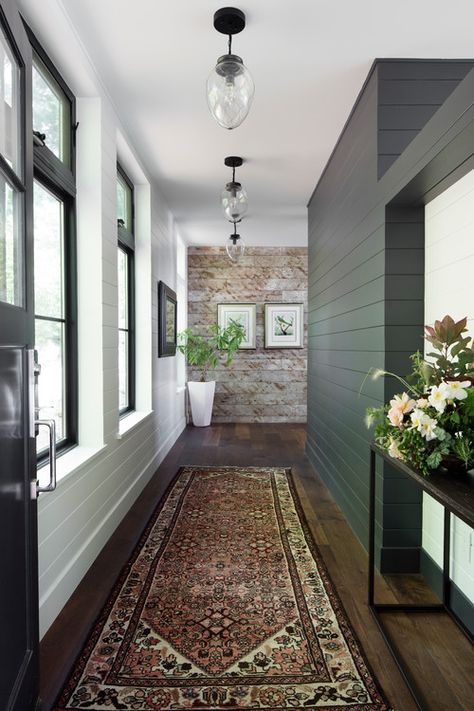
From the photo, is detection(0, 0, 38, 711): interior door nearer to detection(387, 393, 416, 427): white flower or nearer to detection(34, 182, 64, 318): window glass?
detection(34, 182, 64, 318): window glass

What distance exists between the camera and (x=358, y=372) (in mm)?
3268

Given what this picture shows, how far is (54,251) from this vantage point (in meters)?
2.82

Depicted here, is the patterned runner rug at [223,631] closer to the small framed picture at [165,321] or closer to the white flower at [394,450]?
the white flower at [394,450]

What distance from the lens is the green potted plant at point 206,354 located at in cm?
745

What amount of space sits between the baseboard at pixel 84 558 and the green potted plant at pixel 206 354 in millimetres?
3108

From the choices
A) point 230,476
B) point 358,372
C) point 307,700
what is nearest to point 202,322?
point 230,476

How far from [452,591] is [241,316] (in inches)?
246

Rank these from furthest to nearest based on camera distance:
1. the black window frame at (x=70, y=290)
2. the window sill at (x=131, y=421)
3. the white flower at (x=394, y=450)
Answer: the window sill at (x=131, y=421) → the black window frame at (x=70, y=290) → the white flower at (x=394, y=450)

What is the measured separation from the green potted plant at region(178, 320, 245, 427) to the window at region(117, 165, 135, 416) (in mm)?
2686

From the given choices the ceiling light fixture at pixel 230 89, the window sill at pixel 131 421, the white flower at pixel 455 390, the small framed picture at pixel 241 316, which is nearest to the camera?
the white flower at pixel 455 390

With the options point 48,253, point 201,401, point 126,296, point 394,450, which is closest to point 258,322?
point 201,401

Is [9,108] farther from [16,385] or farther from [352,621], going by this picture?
[352,621]

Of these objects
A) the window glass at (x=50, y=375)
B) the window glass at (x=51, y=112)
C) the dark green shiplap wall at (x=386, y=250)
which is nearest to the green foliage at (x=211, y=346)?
the dark green shiplap wall at (x=386, y=250)

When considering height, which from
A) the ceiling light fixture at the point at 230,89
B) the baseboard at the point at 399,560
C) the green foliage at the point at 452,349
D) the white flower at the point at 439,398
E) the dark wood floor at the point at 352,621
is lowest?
the dark wood floor at the point at 352,621
